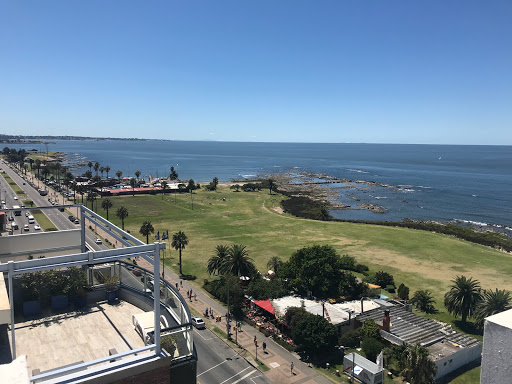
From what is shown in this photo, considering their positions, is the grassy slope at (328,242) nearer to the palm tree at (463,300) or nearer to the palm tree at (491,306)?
the palm tree at (463,300)

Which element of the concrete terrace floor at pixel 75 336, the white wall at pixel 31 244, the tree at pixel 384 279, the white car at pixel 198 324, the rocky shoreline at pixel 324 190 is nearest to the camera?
the concrete terrace floor at pixel 75 336

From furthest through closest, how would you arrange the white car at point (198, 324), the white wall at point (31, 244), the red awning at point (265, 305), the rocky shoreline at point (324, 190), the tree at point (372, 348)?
the rocky shoreline at point (324, 190), the red awning at point (265, 305), the white car at point (198, 324), the tree at point (372, 348), the white wall at point (31, 244)

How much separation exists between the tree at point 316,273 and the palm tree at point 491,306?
625 inches

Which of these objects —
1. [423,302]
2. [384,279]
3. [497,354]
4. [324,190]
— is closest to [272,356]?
[423,302]

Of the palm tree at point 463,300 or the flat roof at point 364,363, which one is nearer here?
the flat roof at point 364,363

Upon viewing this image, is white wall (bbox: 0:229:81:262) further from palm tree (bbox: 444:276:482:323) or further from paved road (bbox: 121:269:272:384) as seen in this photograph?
palm tree (bbox: 444:276:482:323)

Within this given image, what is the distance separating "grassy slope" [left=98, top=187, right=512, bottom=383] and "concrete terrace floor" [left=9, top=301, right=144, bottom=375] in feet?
102

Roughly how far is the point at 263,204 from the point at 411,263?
64409 mm

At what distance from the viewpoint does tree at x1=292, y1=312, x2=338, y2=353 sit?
3506 centimetres

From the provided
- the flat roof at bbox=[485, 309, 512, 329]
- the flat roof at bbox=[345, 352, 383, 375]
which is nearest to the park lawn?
the flat roof at bbox=[345, 352, 383, 375]

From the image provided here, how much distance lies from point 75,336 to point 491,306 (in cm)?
4173

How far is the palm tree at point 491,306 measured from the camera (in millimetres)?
39625

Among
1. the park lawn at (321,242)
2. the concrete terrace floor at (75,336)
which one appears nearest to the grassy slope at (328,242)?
the park lawn at (321,242)

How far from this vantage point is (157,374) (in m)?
14.0
